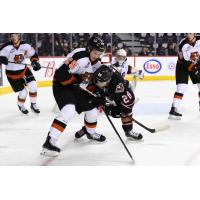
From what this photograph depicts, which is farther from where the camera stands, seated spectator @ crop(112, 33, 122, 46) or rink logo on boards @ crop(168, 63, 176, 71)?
rink logo on boards @ crop(168, 63, 176, 71)

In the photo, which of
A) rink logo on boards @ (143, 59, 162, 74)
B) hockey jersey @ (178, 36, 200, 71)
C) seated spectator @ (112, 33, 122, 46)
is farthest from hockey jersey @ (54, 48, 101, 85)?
rink logo on boards @ (143, 59, 162, 74)

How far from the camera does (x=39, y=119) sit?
3979 mm

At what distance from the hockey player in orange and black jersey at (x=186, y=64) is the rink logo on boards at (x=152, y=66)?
3.11m

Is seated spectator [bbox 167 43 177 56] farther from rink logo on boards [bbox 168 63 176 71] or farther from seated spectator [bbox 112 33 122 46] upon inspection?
seated spectator [bbox 112 33 122 46]

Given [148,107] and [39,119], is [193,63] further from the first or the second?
[39,119]

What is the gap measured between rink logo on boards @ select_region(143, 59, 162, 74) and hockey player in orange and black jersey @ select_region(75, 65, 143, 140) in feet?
13.9

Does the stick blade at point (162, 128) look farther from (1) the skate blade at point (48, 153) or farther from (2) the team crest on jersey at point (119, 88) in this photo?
(1) the skate blade at point (48, 153)

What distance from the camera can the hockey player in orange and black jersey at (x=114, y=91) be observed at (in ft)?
8.79

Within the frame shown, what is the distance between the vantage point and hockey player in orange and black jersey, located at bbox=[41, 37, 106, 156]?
106 inches

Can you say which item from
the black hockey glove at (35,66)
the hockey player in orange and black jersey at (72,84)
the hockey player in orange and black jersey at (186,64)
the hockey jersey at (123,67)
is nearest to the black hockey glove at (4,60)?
the black hockey glove at (35,66)

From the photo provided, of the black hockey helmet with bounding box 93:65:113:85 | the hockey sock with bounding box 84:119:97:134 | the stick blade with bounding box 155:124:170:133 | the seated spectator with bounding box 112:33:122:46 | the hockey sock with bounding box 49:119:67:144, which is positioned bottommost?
the stick blade with bounding box 155:124:170:133

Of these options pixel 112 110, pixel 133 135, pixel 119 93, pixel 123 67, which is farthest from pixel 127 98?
pixel 123 67

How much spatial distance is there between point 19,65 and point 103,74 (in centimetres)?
180

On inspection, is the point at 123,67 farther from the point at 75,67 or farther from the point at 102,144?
the point at 75,67
